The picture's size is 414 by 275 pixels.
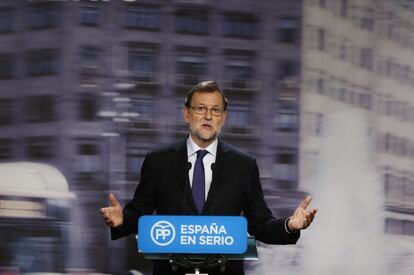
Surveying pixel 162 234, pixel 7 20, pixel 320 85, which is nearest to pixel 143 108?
pixel 7 20

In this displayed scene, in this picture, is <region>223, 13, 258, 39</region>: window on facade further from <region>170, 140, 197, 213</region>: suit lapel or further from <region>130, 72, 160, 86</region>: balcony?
<region>170, 140, 197, 213</region>: suit lapel

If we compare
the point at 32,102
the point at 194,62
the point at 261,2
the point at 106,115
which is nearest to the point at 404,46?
the point at 261,2

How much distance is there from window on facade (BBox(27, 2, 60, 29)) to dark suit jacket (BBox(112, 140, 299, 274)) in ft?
10.4

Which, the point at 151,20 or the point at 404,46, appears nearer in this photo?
the point at 151,20

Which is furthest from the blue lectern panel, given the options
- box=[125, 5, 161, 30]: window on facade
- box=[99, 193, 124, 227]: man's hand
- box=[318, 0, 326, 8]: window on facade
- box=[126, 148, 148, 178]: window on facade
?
box=[318, 0, 326, 8]: window on facade

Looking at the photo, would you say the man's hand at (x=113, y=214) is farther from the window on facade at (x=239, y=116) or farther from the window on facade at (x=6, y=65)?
the window on facade at (x=6, y=65)

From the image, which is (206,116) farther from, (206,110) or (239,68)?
(239,68)

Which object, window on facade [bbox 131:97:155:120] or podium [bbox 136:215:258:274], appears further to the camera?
window on facade [bbox 131:97:155:120]

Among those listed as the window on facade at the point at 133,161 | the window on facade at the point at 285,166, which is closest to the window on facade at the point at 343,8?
the window on facade at the point at 285,166

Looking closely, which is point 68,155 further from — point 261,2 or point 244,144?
point 261,2

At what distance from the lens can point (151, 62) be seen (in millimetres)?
5852

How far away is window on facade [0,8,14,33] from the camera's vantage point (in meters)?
5.82

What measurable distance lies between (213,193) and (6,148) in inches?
132

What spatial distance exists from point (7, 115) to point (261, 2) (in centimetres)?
208
